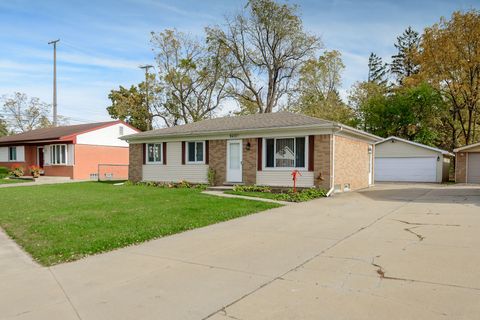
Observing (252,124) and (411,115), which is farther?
(411,115)

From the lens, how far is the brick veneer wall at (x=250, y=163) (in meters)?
16.8

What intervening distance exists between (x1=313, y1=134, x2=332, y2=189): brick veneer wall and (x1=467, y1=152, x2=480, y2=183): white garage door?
16568 millimetres

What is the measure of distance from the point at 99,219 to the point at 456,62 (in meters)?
31.5

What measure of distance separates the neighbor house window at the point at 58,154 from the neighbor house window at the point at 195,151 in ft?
40.6

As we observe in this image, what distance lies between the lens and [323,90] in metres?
41.1

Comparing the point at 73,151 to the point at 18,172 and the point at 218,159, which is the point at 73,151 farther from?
the point at 218,159

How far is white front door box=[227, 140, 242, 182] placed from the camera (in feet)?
56.9

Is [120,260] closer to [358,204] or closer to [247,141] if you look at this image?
[358,204]

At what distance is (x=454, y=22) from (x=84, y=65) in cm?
3007


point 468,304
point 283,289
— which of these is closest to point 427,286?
point 468,304

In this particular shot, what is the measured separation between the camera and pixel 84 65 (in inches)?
1127

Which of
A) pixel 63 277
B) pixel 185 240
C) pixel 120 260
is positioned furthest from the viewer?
pixel 185 240

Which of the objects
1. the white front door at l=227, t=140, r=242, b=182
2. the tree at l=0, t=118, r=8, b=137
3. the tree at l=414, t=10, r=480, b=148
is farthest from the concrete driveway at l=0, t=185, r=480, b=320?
the tree at l=0, t=118, r=8, b=137

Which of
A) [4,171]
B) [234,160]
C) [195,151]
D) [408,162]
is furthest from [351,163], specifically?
[4,171]
